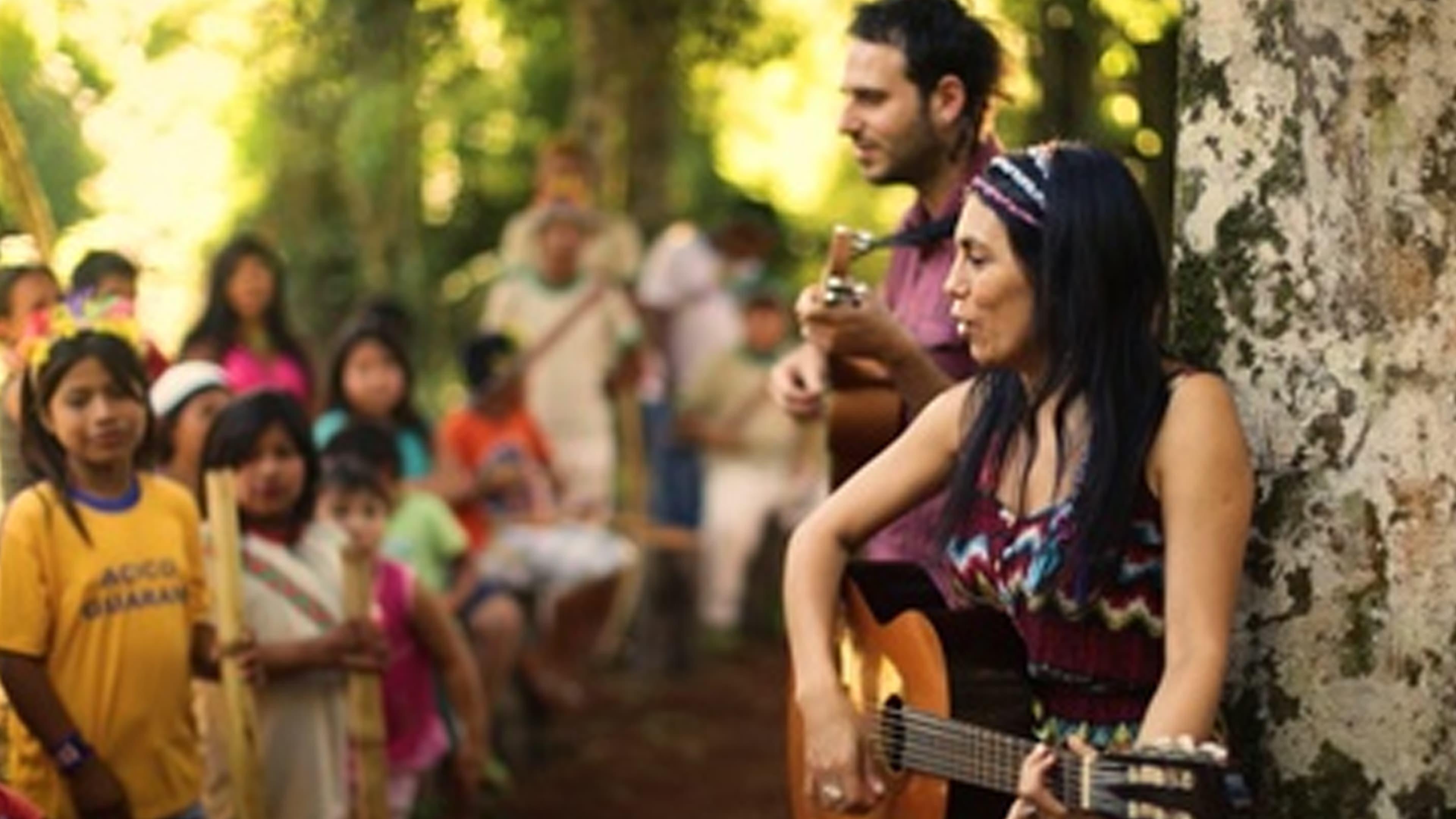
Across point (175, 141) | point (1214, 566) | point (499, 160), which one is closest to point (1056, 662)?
point (1214, 566)

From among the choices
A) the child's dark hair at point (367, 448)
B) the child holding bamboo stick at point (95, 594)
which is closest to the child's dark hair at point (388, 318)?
the child's dark hair at point (367, 448)

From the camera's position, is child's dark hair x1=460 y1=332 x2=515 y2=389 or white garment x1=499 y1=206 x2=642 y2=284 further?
white garment x1=499 y1=206 x2=642 y2=284

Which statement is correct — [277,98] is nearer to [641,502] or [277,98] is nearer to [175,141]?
[175,141]

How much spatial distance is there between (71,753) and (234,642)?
2.24 feet

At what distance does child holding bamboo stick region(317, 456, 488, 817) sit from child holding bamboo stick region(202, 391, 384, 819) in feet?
2.04

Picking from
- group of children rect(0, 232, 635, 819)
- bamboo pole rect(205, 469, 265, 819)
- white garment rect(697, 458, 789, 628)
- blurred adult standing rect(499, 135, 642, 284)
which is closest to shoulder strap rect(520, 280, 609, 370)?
blurred adult standing rect(499, 135, 642, 284)

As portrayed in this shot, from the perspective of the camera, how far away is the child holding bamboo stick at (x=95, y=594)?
6.18 m

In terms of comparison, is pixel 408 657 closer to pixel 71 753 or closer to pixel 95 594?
A: pixel 95 594

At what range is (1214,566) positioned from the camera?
14.5 ft

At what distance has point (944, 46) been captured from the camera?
6.02 m

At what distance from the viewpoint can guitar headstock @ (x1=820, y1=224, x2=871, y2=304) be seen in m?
5.66

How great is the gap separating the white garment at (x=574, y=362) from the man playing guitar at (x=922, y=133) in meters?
6.67

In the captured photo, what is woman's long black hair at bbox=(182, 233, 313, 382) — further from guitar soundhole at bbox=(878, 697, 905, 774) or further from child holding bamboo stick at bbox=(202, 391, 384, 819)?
guitar soundhole at bbox=(878, 697, 905, 774)

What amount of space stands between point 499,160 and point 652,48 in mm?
7360
